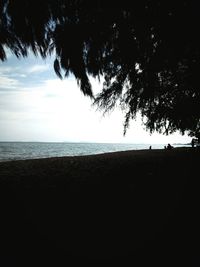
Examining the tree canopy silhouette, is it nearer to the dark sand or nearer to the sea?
the dark sand

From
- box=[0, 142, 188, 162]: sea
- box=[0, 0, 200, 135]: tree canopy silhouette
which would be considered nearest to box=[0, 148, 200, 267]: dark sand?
box=[0, 0, 200, 135]: tree canopy silhouette

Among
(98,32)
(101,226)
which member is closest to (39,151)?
(98,32)

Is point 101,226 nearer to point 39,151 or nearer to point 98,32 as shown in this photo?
point 98,32

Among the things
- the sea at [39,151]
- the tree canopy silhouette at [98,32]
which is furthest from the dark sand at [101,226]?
the sea at [39,151]

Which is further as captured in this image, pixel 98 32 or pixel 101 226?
pixel 98 32

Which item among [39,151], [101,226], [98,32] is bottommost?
[39,151]

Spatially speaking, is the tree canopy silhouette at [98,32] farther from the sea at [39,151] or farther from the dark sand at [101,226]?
the sea at [39,151]

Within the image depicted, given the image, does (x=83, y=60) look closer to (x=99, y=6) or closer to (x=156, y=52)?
(x=99, y=6)

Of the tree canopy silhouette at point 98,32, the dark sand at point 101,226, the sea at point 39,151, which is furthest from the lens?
the sea at point 39,151

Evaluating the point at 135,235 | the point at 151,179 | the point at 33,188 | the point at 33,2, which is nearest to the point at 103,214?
the point at 135,235

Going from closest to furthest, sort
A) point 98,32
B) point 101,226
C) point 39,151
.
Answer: point 101,226 < point 98,32 < point 39,151

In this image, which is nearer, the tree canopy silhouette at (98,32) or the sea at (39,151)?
the tree canopy silhouette at (98,32)

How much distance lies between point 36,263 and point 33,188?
3.37m

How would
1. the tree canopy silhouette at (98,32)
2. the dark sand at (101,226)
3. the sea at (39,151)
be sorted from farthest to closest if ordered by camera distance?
1. the sea at (39,151)
2. the tree canopy silhouette at (98,32)
3. the dark sand at (101,226)
